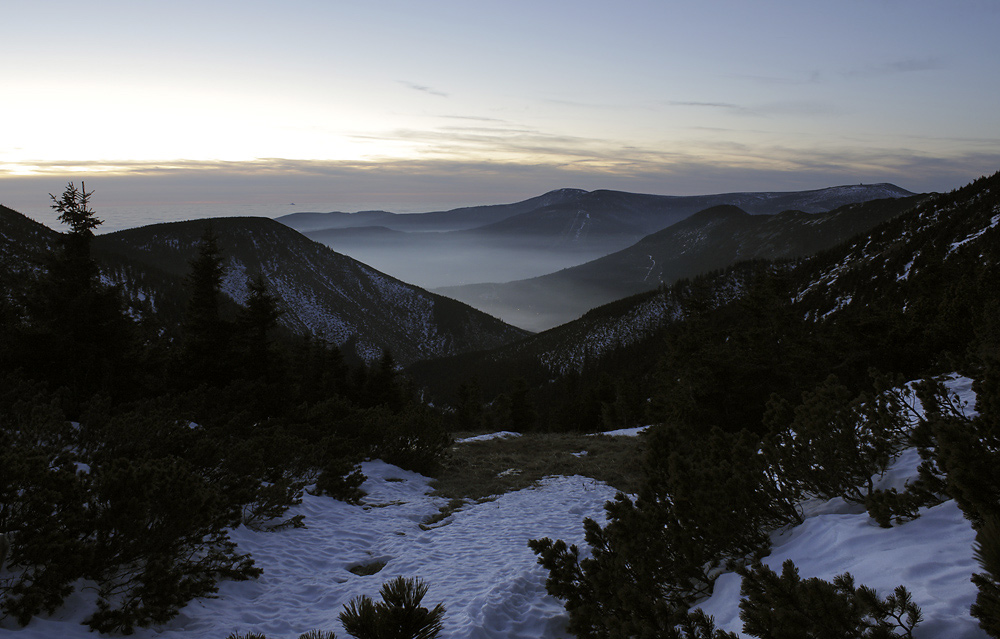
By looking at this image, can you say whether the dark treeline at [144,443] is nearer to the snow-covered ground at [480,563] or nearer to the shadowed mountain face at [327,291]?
the snow-covered ground at [480,563]

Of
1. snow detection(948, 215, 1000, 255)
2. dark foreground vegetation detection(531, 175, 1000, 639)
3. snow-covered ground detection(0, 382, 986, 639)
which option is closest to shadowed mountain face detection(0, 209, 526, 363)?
snow detection(948, 215, 1000, 255)

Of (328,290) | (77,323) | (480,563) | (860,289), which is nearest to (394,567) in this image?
(480,563)

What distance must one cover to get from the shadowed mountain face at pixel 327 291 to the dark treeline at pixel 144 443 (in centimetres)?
12629

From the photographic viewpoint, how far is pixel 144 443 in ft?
25.3

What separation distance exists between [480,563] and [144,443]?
5.54 m

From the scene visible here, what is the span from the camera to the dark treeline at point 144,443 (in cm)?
434

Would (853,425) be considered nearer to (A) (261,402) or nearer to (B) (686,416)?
(B) (686,416)

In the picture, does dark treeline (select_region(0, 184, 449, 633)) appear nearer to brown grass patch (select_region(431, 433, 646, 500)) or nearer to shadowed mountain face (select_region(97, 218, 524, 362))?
brown grass patch (select_region(431, 433, 646, 500))

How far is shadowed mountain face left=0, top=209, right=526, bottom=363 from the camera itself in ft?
498

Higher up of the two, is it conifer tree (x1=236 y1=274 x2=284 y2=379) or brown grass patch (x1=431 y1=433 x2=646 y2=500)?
conifer tree (x1=236 y1=274 x2=284 y2=379)

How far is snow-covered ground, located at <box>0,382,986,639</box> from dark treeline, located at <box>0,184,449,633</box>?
0.39 metres

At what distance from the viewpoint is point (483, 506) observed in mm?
10164

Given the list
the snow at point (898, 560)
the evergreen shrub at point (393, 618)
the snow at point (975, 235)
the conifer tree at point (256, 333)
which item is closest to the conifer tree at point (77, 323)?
the conifer tree at point (256, 333)

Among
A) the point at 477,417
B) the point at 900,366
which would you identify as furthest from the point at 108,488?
the point at 477,417
